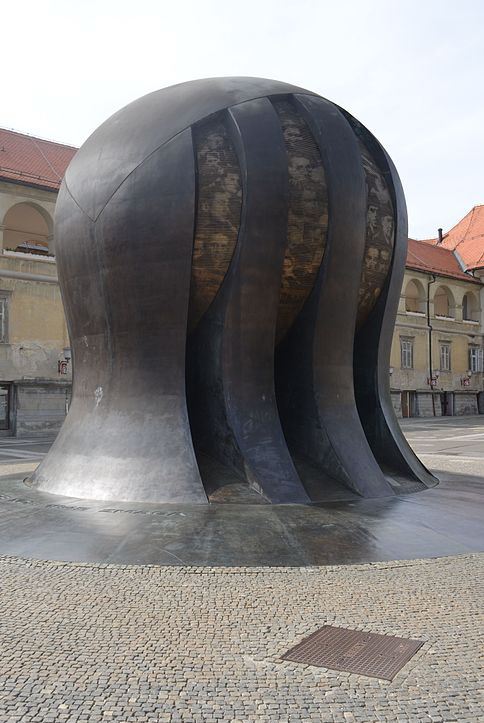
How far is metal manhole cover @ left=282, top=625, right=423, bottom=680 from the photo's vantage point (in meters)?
3.27

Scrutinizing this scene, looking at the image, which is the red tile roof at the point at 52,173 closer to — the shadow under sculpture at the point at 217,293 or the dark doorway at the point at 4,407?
the dark doorway at the point at 4,407

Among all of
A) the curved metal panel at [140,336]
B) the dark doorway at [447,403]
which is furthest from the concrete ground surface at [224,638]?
the dark doorway at [447,403]

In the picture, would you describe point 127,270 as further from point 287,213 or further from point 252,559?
point 252,559

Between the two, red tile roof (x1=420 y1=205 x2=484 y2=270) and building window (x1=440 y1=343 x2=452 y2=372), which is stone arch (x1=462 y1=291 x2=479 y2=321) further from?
building window (x1=440 y1=343 x2=452 y2=372)

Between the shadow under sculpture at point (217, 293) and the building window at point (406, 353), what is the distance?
33.8 metres

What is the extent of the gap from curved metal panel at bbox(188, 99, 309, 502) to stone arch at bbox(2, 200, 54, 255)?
21681 millimetres

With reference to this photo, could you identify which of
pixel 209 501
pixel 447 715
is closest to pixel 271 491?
pixel 209 501

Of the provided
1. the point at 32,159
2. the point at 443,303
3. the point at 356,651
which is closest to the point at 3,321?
the point at 32,159

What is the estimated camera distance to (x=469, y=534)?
6199 mm

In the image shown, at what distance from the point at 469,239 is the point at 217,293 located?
4736 centimetres

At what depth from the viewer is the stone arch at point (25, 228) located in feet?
92.6

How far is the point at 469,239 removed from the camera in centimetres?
5078

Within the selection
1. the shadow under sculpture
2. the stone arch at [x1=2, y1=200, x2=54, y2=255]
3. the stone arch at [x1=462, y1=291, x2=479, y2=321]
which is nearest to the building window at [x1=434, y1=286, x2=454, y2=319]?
the stone arch at [x1=462, y1=291, x2=479, y2=321]

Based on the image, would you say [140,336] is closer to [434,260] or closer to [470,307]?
[434,260]
